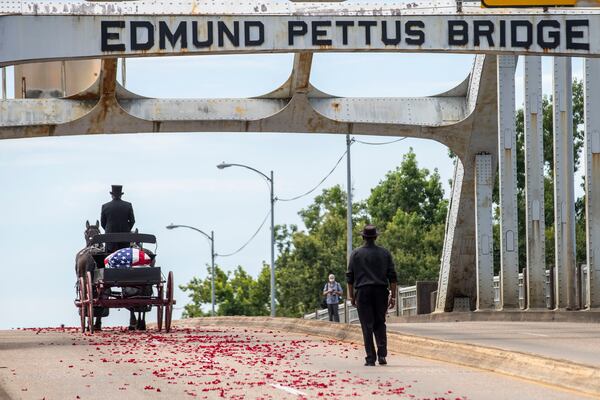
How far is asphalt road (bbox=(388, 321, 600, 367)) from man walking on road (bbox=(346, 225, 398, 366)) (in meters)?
2.27

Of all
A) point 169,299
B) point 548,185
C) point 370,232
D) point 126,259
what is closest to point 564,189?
point 169,299

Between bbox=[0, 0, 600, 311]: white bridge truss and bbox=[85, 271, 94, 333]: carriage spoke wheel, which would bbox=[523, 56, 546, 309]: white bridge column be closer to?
bbox=[0, 0, 600, 311]: white bridge truss

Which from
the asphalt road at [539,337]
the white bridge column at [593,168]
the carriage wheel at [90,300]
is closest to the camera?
the asphalt road at [539,337]

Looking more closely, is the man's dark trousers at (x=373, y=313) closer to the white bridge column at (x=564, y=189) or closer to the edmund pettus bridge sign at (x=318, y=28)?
the edmund pettus bridge sign at (x=318, y=28)

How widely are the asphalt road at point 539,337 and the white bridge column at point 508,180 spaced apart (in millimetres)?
4290

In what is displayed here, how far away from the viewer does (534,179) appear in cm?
3628

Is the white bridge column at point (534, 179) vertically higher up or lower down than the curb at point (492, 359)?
higher up

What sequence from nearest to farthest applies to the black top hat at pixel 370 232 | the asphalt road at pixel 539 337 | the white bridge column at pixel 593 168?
the black top hat at pixel 370 232 → the asphalt road at pixel 539 337 → the white bridge column at pixel 593 168

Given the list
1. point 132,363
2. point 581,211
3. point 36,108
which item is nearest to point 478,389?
point 132,363

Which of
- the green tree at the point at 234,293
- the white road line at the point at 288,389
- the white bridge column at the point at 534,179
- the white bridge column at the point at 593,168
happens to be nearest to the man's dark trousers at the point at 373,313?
the white road line at the point at 288,389

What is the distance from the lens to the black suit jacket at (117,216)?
89.0 ft

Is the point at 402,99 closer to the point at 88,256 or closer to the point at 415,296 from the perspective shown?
the point at 415,296

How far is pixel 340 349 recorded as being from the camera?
21.3m

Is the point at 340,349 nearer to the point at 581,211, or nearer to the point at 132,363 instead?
the point at 132,363
